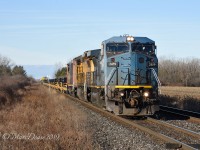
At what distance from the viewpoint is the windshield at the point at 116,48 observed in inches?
688

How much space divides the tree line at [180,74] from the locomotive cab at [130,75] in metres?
84.2

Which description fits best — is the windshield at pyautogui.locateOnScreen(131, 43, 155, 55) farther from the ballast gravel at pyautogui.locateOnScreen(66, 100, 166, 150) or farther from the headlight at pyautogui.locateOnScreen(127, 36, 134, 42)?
the ballast gravel at pyautogui.locateOnScreen(66, 100, 166, 150)

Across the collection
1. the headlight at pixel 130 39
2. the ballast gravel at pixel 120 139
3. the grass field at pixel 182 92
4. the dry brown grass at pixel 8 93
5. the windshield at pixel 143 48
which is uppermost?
the headlight at pixel 130 39

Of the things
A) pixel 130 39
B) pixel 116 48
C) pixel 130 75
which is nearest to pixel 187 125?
pixel 130 75

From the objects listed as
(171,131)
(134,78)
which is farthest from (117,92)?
(171,131)

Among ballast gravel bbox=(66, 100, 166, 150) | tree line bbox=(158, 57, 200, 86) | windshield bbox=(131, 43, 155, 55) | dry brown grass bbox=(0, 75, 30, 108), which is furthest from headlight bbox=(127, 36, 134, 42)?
tree line bbox=(158, 57, 200, 86)

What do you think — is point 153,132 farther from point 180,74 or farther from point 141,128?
point 180,74

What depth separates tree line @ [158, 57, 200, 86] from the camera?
10351 cm

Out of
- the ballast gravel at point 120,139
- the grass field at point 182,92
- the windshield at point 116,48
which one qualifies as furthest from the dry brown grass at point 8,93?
the grass field at point 182,92

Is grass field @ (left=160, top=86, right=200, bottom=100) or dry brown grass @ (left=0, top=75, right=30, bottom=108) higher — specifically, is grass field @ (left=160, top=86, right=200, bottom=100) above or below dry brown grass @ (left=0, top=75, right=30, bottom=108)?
below

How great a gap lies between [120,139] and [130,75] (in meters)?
6.17

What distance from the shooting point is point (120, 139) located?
11414 millimetres

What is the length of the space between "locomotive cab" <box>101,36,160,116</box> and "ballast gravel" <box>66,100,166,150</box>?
A: 6.86 feet

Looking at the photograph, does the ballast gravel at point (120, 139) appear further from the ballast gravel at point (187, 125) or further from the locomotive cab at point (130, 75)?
the ballast gravel at point (187, 125)
